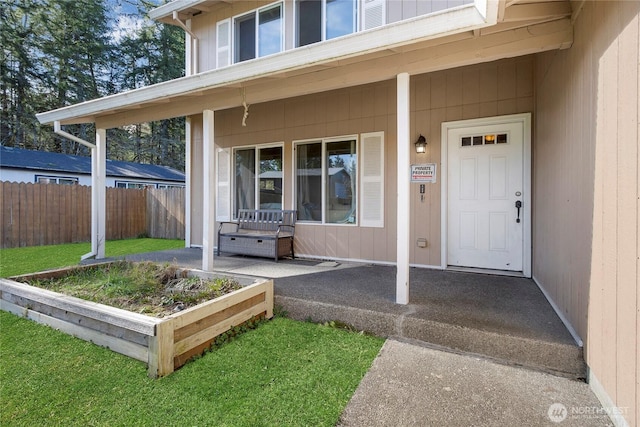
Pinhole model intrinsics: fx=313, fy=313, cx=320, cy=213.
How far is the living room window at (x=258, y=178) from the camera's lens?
5672 mm

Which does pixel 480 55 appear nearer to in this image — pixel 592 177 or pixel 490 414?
pixel 592 177

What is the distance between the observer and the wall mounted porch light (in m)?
A: 4.35

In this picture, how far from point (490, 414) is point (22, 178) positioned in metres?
14.2

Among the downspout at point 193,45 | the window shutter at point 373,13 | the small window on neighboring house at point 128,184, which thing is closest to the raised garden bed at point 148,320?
the window shutter at point 373,13

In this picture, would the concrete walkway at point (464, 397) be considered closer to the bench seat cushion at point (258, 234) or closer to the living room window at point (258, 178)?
the bench seat cushion at point (258, 234)

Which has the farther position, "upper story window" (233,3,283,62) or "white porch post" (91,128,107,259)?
"upper story window" (233,3,283,62)

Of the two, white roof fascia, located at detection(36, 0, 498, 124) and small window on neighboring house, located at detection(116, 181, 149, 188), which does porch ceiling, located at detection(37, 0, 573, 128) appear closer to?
white roof fascia, located at detection(36, 0, 498, 124)

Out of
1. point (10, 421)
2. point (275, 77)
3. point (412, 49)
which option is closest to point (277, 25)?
point (275, 77)

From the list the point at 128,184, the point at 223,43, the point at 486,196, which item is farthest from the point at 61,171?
the point at 486,196

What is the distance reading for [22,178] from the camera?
10.5 metres

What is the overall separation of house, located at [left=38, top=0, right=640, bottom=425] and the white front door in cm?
2

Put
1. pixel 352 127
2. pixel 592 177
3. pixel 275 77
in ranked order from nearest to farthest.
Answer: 1. pixel 592 177
2. pixel 275 77
3. pixel 352 127

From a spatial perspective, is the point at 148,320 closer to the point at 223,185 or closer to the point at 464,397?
the point at 464,397

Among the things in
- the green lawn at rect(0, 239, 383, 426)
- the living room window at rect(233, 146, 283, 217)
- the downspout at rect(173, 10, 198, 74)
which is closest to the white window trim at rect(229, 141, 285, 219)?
the living room window at rect(233, 146, 283, 217)
